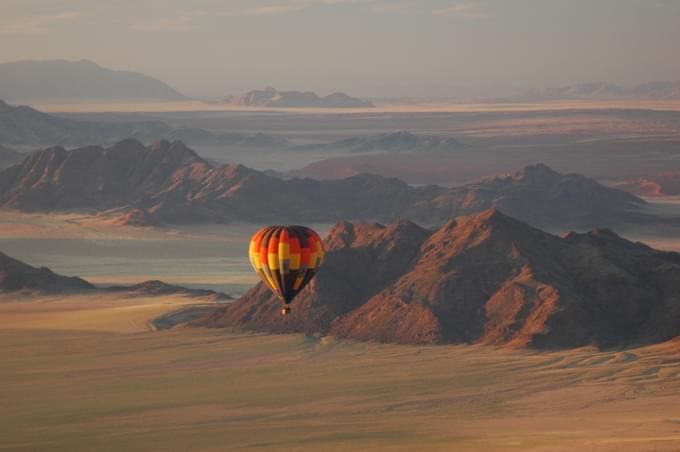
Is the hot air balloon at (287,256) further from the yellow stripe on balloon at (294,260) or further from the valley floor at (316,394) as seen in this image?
the valley floor at (316,394)

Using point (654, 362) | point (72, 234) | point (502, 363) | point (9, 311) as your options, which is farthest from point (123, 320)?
point (72, 234)

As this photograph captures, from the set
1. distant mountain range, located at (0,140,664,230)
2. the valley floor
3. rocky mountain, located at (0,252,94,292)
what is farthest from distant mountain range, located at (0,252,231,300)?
distant mountain range, located at (0,140,664,230)

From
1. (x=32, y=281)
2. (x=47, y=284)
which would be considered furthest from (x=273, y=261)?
(x=32, y=281)

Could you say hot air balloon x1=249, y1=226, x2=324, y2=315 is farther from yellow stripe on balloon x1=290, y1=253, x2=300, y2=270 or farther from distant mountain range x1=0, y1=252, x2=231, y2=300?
distant mountain range x1=0, y1=252, x2=231, y2=300

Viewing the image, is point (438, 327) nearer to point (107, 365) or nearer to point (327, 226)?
point (107, 365)

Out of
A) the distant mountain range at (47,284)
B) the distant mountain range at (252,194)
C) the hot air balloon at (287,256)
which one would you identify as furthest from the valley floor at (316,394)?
the distant mountain range at (252,194)

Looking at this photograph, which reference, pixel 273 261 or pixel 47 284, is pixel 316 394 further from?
pixel 47 284
